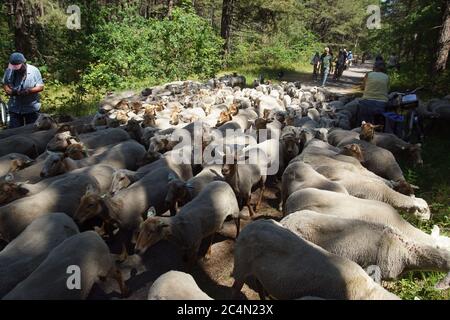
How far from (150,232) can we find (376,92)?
7450 mm

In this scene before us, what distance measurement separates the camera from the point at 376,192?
688 cm

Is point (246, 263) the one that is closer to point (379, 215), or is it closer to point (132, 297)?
point (132, 297)

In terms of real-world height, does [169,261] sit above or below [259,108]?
below

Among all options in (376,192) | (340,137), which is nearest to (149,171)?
(376,192)

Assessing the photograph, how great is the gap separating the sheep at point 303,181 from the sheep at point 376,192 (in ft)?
1.13

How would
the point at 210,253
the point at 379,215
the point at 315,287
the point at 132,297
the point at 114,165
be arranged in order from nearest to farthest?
1. the point at 315,287
2. the point at 132,297
3. the point at 379,215
4. the point at 210,253
5. the point at 114,165

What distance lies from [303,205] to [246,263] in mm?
1606

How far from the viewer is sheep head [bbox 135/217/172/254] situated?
17.9ft

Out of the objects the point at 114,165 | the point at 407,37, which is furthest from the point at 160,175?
the point at 407,37

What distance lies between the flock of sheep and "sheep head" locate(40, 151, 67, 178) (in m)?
0.02

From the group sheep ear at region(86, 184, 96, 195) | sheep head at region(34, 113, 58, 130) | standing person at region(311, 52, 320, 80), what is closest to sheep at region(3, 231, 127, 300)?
sheep ear at region(86, 184, 96, 195)

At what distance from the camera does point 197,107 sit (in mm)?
13648

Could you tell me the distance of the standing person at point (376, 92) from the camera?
10.2m

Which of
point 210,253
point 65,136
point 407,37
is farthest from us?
point 407,37
